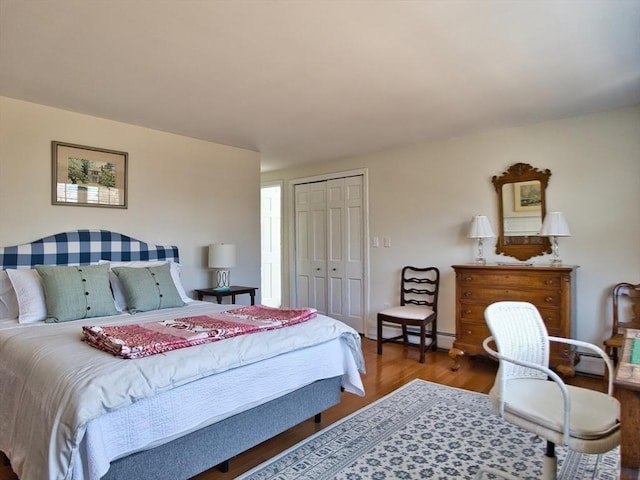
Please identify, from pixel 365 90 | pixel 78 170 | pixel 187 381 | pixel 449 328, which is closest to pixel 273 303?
pixel 449 328

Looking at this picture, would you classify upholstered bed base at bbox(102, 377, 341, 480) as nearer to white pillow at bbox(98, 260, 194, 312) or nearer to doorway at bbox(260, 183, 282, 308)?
white pillow at bbox(98, 260, 194, 312)

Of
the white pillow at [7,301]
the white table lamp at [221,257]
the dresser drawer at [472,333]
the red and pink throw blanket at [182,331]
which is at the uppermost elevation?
the white table lamp at [221,257]

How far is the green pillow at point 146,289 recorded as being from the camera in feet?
10.00

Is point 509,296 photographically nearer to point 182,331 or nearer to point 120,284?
point 182,331

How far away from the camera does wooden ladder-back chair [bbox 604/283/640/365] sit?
3211 mm

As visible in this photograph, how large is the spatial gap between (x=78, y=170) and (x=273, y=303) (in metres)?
3.85

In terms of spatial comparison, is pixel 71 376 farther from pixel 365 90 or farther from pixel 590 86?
pixel 590 86

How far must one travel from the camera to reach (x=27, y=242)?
3.14m

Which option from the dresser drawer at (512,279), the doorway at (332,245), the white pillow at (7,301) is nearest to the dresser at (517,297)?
the dresser drawer at (512,279)

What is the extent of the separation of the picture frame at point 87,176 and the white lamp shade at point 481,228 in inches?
131

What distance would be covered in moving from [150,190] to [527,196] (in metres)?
3.62

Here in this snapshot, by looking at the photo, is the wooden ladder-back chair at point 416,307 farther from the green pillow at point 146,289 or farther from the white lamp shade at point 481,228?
the green pillow at point 146,289

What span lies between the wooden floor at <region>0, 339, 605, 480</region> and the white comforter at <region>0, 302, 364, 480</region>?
1.90 feet

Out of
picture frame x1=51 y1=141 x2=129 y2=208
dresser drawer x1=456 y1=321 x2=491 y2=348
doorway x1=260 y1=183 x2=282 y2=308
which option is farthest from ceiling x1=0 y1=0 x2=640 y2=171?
doorway x1=260 y1=183 x2=282 y2=308
